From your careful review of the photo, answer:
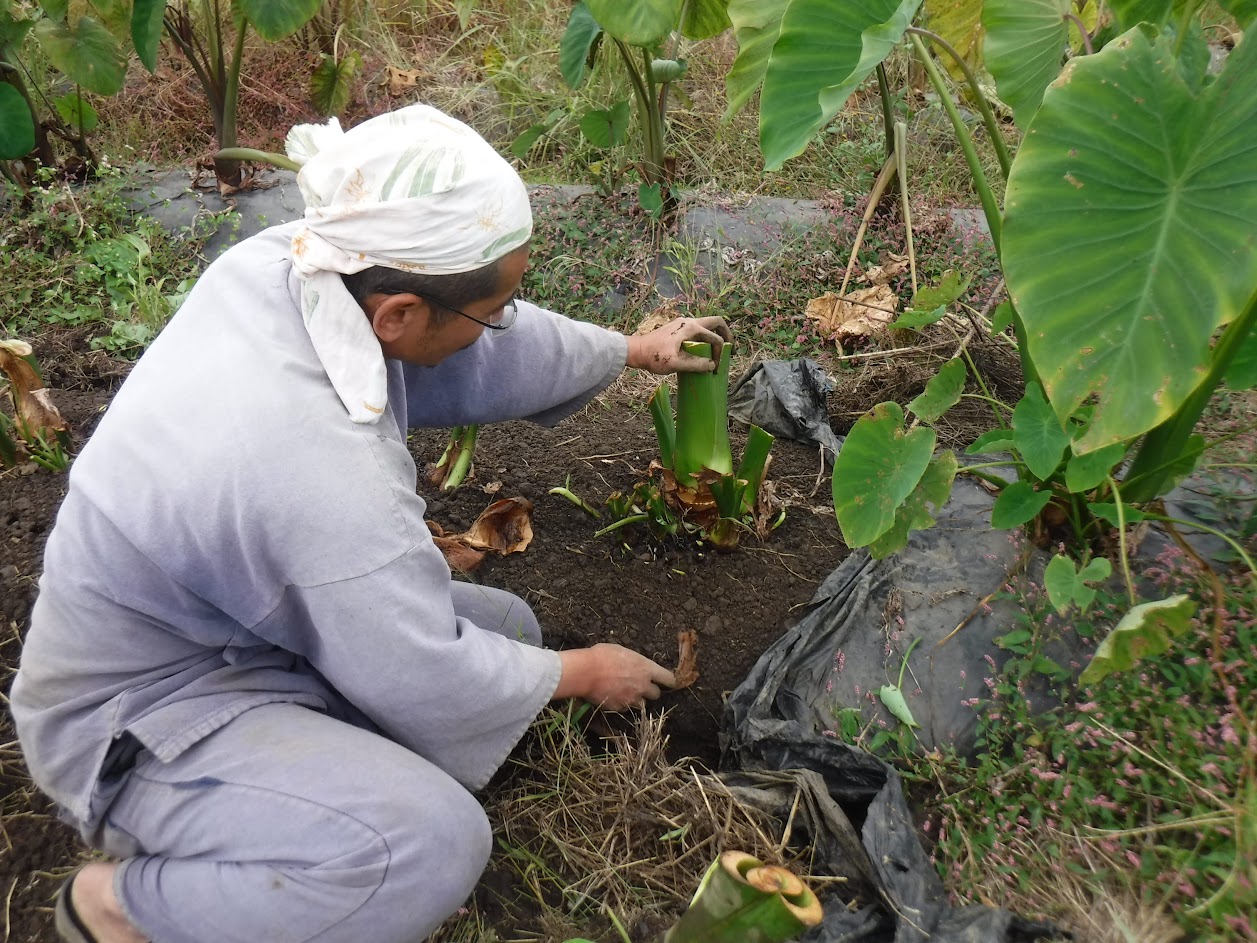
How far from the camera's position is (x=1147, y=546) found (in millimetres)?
1447

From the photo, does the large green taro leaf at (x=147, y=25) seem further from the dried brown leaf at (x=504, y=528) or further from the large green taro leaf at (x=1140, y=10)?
the large green taro leaf at (x=1140, y=10)

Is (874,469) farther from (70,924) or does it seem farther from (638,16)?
(638,16)

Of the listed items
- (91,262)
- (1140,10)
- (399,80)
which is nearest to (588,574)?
(1140,10)

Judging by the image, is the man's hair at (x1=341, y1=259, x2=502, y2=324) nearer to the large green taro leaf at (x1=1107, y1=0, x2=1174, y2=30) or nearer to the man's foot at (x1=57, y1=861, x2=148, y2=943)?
the man's foot at (x1=57, y1=861, x2=148, y2=943)

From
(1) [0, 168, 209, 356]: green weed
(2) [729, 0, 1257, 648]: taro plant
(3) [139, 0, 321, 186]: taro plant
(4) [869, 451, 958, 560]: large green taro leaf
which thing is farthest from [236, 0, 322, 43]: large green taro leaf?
(4) [869, 451, 958, 560]: large green taro leaf

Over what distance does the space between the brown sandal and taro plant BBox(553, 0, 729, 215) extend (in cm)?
203

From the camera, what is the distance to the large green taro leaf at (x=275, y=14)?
2.64 metres

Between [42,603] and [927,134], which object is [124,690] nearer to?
[42,603]

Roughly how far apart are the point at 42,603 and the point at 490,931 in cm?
73

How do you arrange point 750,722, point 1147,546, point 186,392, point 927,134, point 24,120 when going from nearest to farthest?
point 186,392 < point 750,722 < point 1147,546 < point 24,120 < point 927,134

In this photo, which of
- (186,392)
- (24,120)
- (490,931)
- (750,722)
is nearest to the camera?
(186,392)

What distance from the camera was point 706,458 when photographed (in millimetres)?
1625

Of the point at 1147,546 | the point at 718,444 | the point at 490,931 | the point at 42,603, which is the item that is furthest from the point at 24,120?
the point at 1147,546

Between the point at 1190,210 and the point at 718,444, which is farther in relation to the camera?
the point at 718,444
